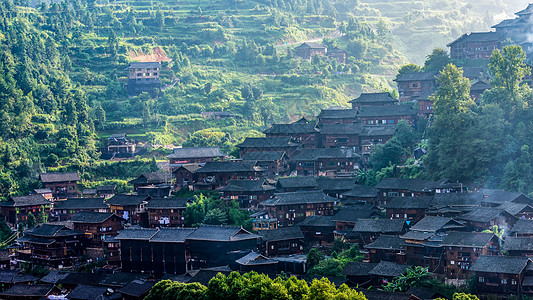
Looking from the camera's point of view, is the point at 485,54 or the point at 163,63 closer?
the point at 485,54

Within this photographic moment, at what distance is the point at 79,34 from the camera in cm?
9562

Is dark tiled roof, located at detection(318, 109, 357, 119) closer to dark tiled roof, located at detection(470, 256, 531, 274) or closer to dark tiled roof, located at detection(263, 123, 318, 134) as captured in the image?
dark tiled roof, located at detection(263, 123, 318, 134)

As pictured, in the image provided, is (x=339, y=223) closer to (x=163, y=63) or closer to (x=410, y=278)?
(x=410, y=278)

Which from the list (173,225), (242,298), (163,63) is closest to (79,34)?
(163,63)

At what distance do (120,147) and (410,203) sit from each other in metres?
32.7

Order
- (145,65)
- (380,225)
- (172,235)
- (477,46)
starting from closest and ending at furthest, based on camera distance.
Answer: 1. (380,225)
2. (172,235)
3. (477,46)
4. (145,65)

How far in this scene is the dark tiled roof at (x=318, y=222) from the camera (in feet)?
170

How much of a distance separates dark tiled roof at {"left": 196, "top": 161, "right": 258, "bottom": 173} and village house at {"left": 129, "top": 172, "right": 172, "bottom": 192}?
13.7 feet

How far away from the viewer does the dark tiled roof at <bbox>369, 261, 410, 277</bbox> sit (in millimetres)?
42719

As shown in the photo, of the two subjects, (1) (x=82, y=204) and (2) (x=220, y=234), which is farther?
(1) (x=82, y=204)

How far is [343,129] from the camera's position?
6531 centimetres

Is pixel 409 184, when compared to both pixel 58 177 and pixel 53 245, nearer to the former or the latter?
pixel 53 245

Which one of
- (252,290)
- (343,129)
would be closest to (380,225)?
(252,290)

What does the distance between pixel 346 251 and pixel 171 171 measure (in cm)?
2200
